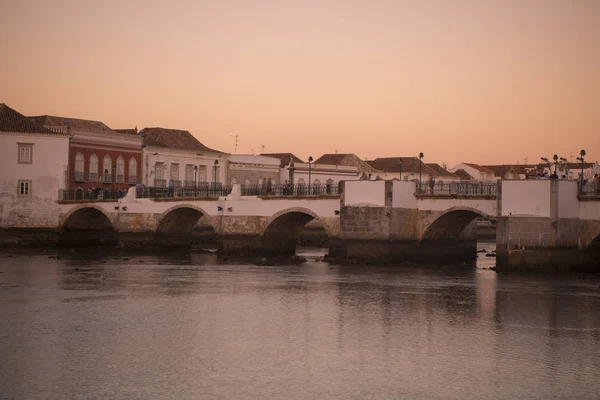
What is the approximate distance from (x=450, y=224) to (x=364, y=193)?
12.5ft

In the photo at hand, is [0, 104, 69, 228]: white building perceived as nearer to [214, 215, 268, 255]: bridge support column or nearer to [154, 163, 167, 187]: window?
[154, 163, 167, 187]: window

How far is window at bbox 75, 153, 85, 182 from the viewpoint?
52.3 metres

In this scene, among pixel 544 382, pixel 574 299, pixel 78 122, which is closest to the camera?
pixel 544 382

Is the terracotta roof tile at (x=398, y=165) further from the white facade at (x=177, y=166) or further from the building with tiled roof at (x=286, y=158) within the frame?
the white facade at (x=177, y=166)

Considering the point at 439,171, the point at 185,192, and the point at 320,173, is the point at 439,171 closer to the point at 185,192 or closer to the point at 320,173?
the point at 320,173

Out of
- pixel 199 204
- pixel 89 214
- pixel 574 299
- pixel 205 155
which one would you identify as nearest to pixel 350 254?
pixel 199 204

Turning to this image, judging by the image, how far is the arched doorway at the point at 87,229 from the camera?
49.8 meters

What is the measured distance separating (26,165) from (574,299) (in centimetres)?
3459

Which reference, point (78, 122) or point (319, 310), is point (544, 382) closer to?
point (319, 310)

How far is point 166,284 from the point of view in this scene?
92.6 ft

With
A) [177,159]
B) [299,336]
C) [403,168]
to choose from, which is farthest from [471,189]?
[403,168]

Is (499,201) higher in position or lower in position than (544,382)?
higher

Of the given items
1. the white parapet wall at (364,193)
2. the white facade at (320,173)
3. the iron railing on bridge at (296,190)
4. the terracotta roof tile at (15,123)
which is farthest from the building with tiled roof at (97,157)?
the white parapet wall at (364,193)

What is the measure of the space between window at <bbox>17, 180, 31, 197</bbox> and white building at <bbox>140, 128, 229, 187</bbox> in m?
8.75
